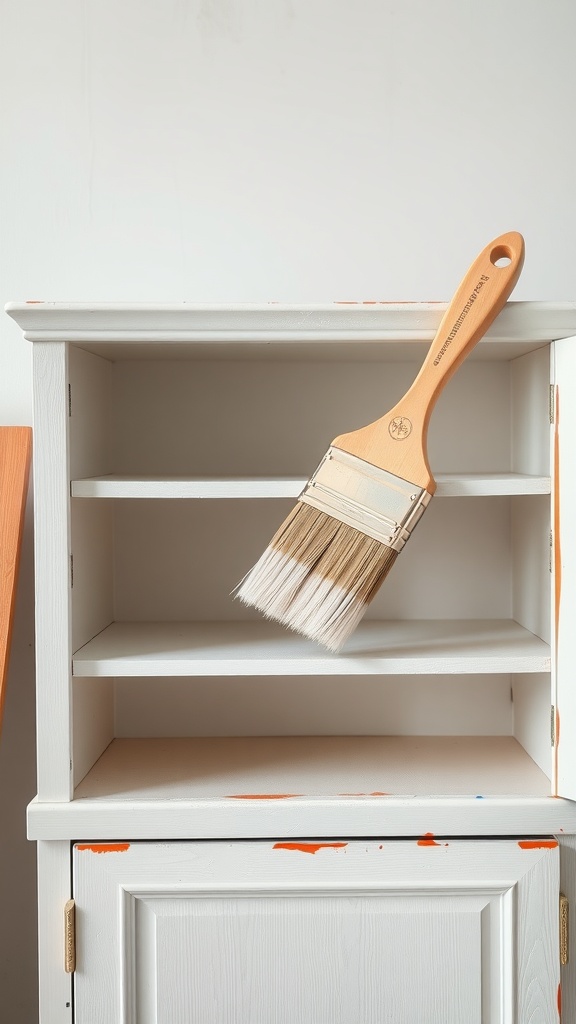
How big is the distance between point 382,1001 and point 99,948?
31cm

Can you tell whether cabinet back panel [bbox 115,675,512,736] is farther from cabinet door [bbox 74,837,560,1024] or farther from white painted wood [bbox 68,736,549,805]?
cabinet door [bbox 74,837,560,1024]

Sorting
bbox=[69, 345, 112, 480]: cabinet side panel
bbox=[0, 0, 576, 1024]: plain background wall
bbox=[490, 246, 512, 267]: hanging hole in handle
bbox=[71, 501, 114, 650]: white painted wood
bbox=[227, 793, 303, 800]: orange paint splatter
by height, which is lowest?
bbox=[227, 793, 303, 800]: orange paint splatter

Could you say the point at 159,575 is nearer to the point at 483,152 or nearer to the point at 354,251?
the point at 354,251

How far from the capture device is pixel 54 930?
3.02 feet

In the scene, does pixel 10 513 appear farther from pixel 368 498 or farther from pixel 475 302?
pixel 475 302

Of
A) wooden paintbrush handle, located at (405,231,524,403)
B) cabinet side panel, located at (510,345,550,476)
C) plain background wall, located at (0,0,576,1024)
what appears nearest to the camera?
wooden paintbrush handle, located at (405,231,524,403)

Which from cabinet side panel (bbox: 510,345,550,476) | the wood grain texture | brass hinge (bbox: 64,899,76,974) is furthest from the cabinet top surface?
brass hinge (bbox: 64,899,76,974)

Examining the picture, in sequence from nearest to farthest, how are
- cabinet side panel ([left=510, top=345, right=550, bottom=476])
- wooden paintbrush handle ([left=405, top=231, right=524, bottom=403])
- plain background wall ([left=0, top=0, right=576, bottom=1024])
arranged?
1. wooden paintbrush handle ([left=405, top=231, right=524, bottom=403])
2. cabinet side panel ([left=510, top=345, right=550, bottom=476])
3. plain background wall ([left=0, top=0, right=576, bottom=1024])

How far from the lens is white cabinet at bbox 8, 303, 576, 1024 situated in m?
0.91

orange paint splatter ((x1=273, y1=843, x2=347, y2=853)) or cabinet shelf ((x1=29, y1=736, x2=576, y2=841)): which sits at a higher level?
cabinet shelf ((x1=29, y1=736, x2=576, y2=841))

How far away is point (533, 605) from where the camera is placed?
108 centimetres

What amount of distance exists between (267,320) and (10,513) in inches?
16.9

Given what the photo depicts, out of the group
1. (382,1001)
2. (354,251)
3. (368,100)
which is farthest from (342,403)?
(382,1001)

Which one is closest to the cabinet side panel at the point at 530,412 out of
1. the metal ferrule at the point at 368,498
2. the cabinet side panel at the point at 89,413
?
the metal ferrule at the point at 368,498
